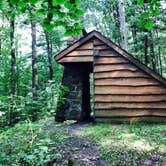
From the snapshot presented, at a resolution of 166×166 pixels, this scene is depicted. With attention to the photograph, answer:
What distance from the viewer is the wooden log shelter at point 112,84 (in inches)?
450

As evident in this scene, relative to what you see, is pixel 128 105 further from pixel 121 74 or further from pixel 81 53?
pixel 81 53

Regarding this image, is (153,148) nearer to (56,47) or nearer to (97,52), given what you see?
(97,52)

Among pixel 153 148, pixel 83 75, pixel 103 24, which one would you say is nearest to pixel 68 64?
pixel 83 75

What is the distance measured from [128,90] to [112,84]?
67 centimetres

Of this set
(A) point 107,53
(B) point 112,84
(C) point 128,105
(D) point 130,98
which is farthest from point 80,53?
(C) point 128,105

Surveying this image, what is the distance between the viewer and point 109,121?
38.6ft

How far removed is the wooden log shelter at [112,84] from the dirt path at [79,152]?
2720 mm

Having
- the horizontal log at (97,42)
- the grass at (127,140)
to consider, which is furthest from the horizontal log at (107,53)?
the grass at (127,140)

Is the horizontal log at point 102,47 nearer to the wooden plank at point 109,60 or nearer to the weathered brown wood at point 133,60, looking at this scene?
the weathered brown wood at point 133,60

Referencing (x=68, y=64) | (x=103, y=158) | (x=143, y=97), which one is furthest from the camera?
(x=68, y=64)

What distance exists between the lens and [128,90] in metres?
11.7

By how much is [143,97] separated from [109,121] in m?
1.60

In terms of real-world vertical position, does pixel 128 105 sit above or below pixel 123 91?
below

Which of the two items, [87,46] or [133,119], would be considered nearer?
[133,119]
